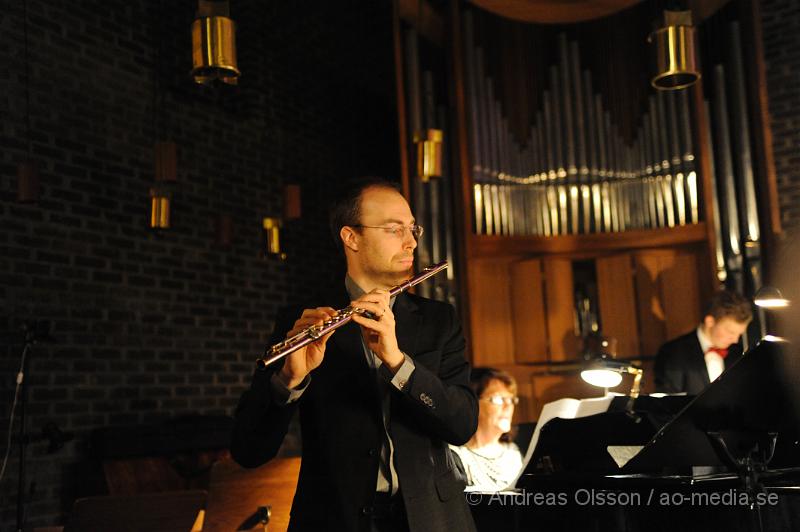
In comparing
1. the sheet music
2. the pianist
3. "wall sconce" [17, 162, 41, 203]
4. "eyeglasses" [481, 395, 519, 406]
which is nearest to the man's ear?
the sheet music

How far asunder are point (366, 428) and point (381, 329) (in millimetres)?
251

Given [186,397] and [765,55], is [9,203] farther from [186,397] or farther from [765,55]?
[765,55]

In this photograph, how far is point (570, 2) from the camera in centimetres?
731

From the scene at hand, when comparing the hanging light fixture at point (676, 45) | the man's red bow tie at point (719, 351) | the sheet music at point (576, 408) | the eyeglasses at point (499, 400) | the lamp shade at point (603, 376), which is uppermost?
the hanging light fixture at point (676, 45)

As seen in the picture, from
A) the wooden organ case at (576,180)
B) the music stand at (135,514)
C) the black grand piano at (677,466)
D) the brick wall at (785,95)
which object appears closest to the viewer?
the black grand piano at (677,466)

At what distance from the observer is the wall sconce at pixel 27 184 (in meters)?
5.55

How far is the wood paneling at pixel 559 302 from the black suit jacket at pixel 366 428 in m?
4.87

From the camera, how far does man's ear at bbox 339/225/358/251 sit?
98.5 inches

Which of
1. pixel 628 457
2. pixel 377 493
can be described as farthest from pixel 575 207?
pixel 377 493

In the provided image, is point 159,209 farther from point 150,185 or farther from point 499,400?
point 499,400

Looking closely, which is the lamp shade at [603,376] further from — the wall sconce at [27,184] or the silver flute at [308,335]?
the wall sconce at [27,184]

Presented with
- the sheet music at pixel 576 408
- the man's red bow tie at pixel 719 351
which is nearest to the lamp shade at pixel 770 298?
the man's red bow tie at pixel 719 351

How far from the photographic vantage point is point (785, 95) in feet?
25.7

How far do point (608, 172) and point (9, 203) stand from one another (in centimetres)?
420
